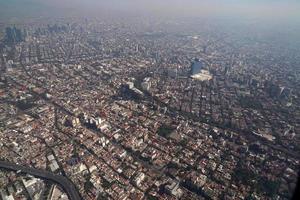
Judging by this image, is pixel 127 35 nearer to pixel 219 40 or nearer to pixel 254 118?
pixel 219 40

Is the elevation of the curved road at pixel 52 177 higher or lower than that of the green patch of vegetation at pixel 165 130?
higher

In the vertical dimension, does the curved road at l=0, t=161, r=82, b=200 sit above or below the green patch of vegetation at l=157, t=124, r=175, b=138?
above

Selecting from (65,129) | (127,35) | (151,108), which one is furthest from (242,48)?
(65,129)

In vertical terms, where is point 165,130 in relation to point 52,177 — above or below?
below

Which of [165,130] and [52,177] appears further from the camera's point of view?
[165,130]

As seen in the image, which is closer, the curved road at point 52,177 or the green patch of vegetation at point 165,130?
the curved road at point 52,177

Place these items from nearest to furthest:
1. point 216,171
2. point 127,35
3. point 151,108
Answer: point 216,171
point 151,108
point 127,35

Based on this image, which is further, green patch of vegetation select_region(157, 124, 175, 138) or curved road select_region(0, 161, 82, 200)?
green patch of vegetation select_region(157, 124, 175, 138)

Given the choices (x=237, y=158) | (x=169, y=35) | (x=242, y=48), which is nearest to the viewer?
(x=237, y=158)
